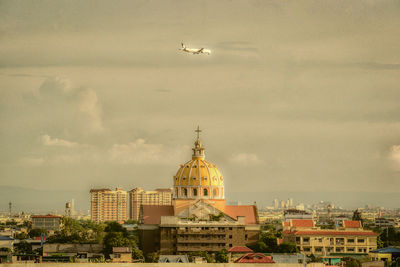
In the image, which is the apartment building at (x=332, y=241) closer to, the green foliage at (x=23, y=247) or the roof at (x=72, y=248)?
the roof at (x=72, y=248)

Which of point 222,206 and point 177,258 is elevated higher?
point 222,206

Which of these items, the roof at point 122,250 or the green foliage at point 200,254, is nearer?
the green foliage at point 200,254

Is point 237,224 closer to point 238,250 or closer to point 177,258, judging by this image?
point 238,250

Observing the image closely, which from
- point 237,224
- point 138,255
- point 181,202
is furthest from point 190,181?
point 138,255

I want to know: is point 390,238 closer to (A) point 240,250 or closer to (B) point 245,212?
(B) point 245,212

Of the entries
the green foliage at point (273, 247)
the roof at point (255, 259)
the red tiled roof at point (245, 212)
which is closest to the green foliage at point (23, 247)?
the red tiled roof at point (245, 212)
